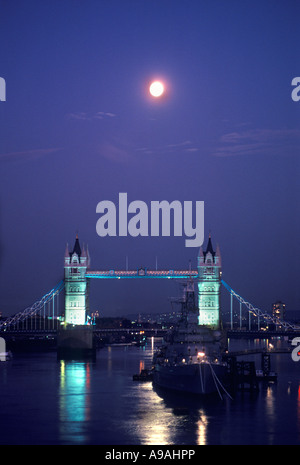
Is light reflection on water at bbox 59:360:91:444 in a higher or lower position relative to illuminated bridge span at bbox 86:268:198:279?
lower

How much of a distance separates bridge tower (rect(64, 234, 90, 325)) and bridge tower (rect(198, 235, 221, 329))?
17.9 meters

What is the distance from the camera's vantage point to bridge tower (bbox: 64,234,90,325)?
124 meters

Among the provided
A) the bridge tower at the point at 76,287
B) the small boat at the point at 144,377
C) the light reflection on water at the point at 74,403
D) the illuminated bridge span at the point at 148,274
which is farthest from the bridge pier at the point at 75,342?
the small boat at the point at 144,377

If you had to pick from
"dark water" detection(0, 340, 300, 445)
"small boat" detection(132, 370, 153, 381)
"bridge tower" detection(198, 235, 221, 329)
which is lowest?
"dark water" detection(0, 340, 300, 445)

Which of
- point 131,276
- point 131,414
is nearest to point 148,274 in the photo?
point 131,276

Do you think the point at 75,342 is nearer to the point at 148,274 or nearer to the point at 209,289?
the point at 148,274

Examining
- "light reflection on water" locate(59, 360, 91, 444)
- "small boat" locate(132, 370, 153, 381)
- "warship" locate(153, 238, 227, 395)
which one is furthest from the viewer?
"small boat" locate(132, 370, 153, 381)

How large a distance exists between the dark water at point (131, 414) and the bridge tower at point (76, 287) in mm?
36647

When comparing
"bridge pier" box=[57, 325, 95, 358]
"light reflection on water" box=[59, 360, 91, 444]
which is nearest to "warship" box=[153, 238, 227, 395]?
"light reflection on water" box=[59, 360, 91, 444]

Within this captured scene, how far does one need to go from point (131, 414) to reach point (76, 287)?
2634 inches

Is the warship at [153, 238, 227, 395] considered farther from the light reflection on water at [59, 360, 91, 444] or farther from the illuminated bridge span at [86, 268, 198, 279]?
the illuminated bridge span at [86, 268, 198, 279]

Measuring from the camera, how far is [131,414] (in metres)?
59.9
